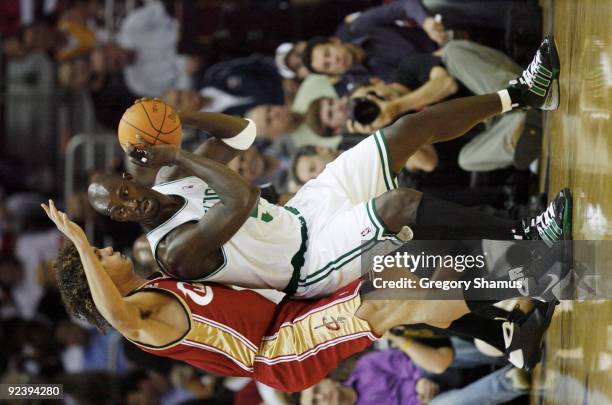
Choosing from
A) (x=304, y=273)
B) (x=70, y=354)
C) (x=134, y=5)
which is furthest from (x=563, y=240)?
(x=134, y=5)

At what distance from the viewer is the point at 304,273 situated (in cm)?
342

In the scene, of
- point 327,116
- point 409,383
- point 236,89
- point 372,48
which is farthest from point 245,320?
point 236,89

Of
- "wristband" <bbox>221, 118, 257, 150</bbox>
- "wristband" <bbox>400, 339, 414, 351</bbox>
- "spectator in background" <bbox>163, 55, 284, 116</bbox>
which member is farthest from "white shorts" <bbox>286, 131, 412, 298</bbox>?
"spectator in background" <bbox>163, 55, 284, 116</bbox>

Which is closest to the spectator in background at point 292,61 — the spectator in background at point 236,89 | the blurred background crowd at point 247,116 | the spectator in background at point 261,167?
the blurred background crowd at point 247,116

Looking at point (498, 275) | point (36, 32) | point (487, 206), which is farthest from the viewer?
point (36, 32)

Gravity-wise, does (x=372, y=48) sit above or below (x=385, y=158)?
above

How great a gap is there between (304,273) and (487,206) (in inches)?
65.3

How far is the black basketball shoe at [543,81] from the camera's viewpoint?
356 centimetres

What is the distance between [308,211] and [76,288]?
38.2 inches

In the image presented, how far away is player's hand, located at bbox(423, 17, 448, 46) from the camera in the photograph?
4914 mm

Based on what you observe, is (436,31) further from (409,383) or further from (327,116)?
(409,383)

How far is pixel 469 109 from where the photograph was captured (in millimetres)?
3559

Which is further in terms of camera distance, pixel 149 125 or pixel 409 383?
pixel 409 383

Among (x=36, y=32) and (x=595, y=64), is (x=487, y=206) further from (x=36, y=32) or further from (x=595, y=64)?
(x=36, y=32)
